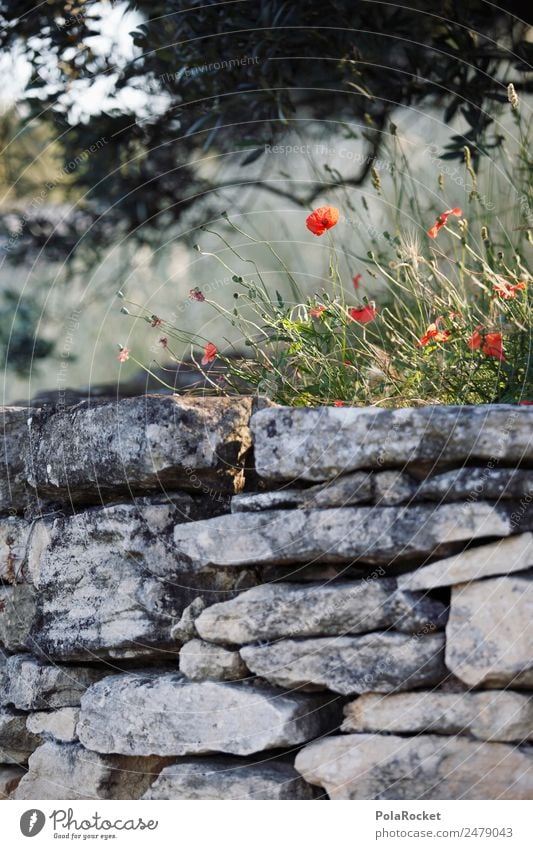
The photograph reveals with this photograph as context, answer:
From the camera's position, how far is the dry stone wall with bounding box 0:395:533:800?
2.27 metres

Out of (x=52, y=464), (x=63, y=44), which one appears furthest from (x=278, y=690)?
(x=63, y=44)

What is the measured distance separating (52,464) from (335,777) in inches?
48.0

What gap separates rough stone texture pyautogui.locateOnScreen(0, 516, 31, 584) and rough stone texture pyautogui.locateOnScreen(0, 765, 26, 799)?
57cm

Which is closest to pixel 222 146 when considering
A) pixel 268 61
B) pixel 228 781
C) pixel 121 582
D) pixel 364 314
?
pixel 268 61

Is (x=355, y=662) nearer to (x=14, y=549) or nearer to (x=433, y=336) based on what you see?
(x=433, y=336)

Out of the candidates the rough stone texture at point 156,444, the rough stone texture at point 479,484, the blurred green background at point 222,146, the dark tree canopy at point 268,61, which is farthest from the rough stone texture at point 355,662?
the dark tree canopy at point 268,61

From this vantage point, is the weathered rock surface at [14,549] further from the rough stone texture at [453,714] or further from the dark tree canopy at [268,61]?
the dark tree canopy at [268,61]

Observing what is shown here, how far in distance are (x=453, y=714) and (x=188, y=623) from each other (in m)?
0.75

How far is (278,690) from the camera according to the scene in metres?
2.42

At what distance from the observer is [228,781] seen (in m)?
2.38

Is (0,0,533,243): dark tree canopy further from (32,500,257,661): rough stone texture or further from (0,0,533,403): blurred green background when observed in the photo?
(32,500,257,661): rough stone texture

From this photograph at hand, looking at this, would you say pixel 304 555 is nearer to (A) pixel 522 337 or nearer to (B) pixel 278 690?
(B) pixel 278 690

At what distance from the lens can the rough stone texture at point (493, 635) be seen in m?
2.22
